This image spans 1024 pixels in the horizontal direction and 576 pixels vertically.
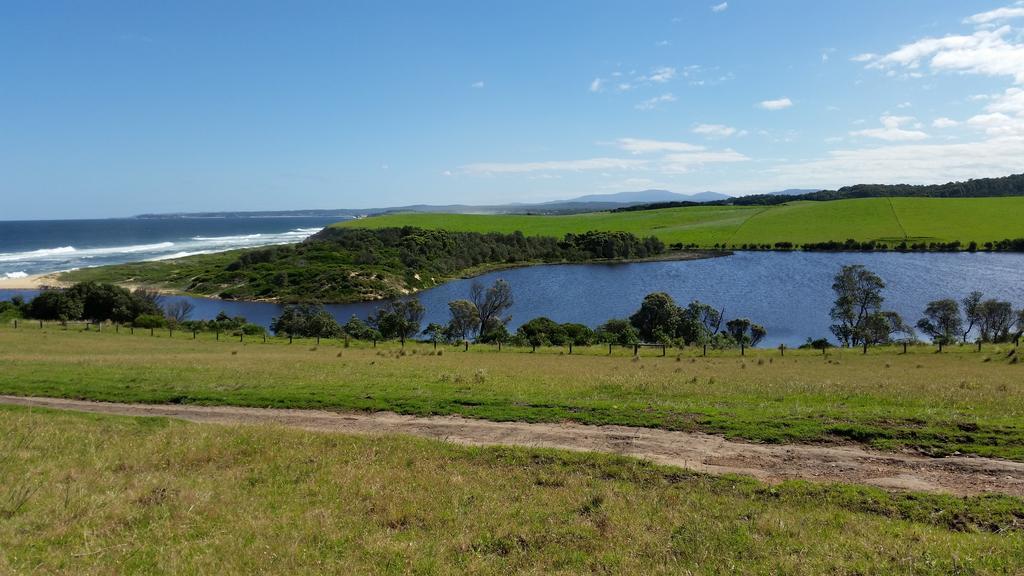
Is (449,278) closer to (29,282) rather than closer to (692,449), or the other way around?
(29,282)

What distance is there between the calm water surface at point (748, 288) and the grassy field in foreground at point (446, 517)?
63.6 m

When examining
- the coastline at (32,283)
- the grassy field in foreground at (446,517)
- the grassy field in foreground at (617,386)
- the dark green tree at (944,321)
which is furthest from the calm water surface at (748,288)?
the grassy field in foreground at (446,517)

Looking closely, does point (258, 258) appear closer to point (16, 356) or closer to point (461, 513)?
point (16, 356)

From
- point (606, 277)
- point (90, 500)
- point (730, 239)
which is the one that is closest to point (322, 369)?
point (90, 500)

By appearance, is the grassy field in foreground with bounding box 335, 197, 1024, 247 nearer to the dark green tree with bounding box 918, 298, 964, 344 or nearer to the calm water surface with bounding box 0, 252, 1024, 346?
the calm water surface with bounding box 0, 252, 1024, 346

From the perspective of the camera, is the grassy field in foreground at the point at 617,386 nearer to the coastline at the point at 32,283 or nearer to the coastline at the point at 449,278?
the coastline at the point at 449,278

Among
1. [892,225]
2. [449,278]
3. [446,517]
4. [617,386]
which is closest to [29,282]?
[449,278]

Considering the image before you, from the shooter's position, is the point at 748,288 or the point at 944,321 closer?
the point at 944,321

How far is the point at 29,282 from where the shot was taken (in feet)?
388

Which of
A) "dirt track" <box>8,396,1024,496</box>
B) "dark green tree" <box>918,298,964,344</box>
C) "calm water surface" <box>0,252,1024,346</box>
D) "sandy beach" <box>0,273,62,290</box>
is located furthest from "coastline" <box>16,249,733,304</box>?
"dirt track" <box>8,396,1024,496</box>

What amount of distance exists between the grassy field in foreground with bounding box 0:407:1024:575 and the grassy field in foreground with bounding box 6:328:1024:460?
4128 mm

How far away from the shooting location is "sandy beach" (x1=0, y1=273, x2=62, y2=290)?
11212 centimetres

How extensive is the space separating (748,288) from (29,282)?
146 metres

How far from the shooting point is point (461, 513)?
10289 mm
